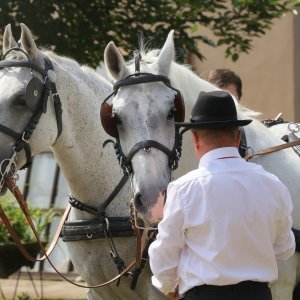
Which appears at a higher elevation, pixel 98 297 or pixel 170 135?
pixel 170 135

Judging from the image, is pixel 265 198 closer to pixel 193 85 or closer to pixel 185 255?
pixel 185 255

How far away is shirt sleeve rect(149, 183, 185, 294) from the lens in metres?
3.41

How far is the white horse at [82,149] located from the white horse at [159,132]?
33 cm

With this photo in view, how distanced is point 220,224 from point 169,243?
0.73 feet

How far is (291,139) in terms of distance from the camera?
5.16m

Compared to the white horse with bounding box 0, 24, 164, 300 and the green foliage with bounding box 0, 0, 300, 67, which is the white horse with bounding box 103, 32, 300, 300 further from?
the green foliage with bounding box 0, 0, 300, 67

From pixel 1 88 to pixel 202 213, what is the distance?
1646 millimetres

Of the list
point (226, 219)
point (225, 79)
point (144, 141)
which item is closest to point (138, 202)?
point (144, 141)

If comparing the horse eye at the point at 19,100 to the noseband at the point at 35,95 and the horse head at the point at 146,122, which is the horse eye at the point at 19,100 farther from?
the horse head at the point at 146,122

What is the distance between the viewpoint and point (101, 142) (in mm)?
4898

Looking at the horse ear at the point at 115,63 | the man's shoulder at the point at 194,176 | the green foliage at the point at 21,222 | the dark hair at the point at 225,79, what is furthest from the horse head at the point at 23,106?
the green foliage at the point at 21,222

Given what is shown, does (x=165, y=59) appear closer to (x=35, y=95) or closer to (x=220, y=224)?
(x=35, y=95)

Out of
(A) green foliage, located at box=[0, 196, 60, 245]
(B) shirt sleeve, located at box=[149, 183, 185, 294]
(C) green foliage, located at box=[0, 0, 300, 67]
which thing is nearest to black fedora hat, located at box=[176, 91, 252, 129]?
(B) shirt sleeve, located at box=[149, 183, 185, 294]

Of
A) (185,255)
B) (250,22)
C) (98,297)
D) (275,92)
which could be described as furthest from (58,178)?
(185,255)
